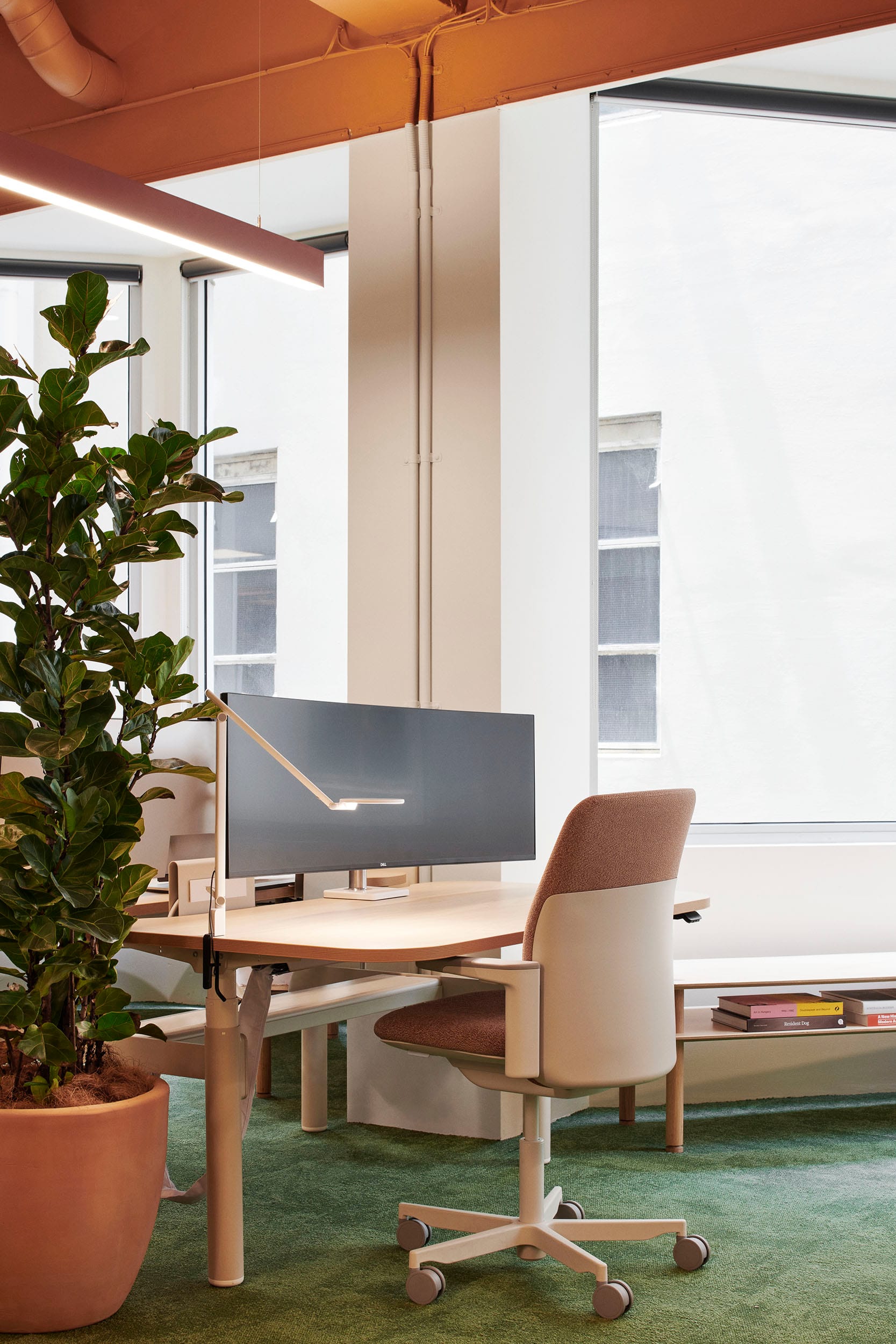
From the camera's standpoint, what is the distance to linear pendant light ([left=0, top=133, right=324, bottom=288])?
10.8 ft

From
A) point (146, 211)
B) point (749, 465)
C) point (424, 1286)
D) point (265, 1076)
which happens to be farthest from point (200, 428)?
point (424, 1286)

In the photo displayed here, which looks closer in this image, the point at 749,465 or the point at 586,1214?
A: the point at 586,1214

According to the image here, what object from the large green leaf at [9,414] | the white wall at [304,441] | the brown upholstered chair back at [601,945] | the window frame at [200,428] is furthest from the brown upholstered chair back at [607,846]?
the window frame at [200,428]

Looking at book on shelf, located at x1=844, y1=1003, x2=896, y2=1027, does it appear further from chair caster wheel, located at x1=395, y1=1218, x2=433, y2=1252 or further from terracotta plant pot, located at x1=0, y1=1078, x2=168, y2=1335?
terracotta plant pot, located at x1=0, y1=1078, x2=168, y2=1335

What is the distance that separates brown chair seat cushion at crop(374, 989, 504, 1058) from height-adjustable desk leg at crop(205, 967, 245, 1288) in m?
0.32

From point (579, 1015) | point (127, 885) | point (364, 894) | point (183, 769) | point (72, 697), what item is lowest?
point (579, 1015)

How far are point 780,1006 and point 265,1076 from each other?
169 centimetres

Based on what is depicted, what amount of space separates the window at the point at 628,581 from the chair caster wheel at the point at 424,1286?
229 cm

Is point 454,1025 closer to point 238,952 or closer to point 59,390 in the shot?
point 238,952

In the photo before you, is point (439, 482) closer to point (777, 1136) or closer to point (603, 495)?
point (603, 495)

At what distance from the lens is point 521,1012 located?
2535mm

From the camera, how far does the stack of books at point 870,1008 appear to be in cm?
402

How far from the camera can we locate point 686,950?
14.4 feet

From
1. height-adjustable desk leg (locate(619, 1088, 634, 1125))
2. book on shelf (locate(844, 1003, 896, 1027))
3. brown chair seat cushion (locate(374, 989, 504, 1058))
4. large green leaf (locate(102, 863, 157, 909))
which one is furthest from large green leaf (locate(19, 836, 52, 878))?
book on shelf (locate(844, 1003, 896, 1027))
